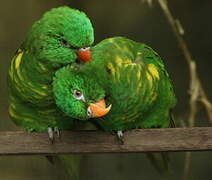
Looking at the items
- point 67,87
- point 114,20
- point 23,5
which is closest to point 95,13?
point 114,20

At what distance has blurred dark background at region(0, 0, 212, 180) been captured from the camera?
3178mm

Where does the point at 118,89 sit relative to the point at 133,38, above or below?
above

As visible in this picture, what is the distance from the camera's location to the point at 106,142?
1.94m

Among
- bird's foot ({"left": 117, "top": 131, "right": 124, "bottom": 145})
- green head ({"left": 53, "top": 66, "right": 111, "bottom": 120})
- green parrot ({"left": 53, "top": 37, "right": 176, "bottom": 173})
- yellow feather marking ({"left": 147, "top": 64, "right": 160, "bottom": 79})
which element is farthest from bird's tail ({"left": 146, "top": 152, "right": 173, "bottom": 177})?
green head ({"left": 53, "top": 66, "right": 111, "bottom": 120})

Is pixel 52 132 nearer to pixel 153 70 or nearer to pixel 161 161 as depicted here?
pixel 153 70

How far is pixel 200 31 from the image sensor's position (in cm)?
317

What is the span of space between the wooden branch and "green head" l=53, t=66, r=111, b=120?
0.10 m

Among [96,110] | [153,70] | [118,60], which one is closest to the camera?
[96,110]

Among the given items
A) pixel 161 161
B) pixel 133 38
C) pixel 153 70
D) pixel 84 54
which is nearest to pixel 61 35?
pixel 84 54

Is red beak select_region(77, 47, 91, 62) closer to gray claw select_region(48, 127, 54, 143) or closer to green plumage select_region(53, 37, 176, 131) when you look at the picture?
green plumage select_region(53, 37, 176, 131)

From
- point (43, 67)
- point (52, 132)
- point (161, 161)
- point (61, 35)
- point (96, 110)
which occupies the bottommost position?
point (161, 161)

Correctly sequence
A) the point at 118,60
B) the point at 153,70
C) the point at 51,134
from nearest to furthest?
the point at 51,134 < the point at 118,60 < the point at 153,70

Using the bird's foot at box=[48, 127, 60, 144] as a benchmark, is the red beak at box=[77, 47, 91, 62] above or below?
above

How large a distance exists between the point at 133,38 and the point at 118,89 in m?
1.19
